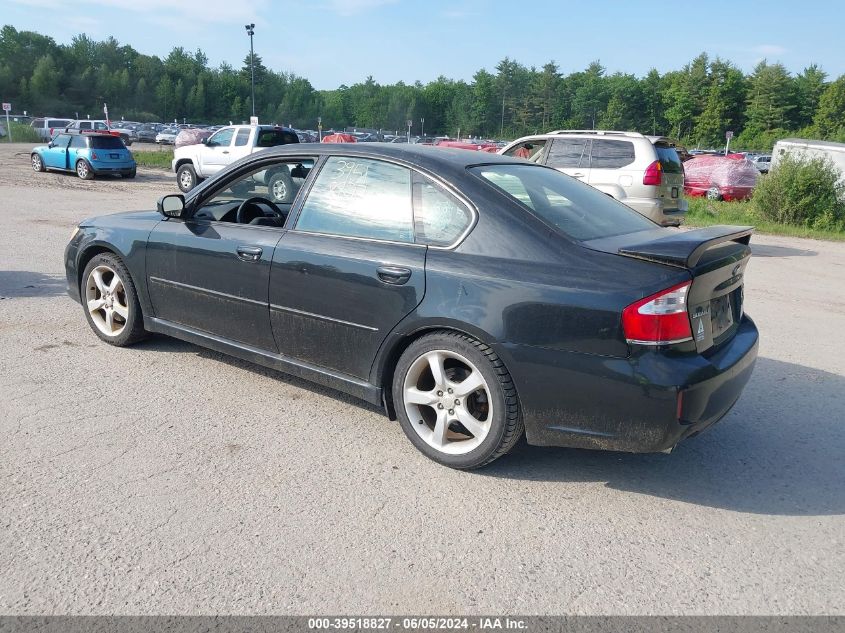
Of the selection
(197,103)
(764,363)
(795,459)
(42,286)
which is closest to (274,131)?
(42,286)

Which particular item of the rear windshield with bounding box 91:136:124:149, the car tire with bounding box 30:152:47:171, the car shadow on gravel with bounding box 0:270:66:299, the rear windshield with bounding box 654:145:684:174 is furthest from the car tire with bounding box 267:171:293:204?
the car tire with bounding box 30:152:47:171

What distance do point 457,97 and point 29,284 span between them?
128296 mm

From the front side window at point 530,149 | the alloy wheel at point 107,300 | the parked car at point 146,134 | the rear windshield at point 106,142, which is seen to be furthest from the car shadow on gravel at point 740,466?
the parked car at point 146,134

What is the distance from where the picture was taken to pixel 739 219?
16984 mm

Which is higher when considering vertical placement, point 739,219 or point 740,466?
point 739,219

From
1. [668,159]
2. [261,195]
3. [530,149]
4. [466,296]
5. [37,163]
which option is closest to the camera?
[466,296]

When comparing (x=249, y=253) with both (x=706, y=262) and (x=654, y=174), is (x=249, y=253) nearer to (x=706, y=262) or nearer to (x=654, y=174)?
(x=706, y=262)

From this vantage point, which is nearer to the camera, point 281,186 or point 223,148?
point 281,186

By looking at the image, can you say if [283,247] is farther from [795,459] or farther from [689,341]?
[795,459]

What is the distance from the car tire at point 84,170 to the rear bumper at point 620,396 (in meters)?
22.9

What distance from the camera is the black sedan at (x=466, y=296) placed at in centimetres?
310

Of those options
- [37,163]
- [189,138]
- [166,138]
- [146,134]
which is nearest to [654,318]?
[37,163]

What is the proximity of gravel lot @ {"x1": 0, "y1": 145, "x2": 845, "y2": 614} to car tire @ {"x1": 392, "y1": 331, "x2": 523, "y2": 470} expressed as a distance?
5.6 inches

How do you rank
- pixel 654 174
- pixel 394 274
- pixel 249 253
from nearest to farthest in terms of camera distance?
pixel 394 274 → pixel 249 253 → pixel 654 174
